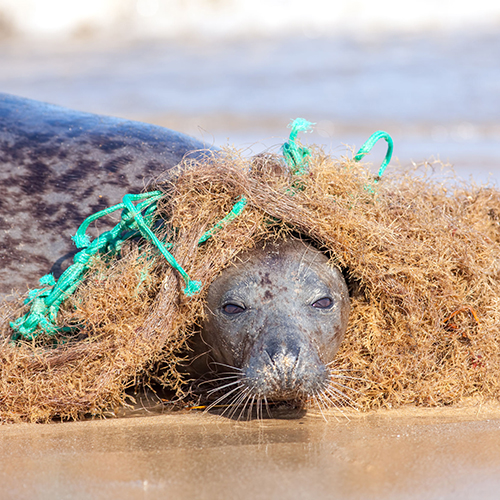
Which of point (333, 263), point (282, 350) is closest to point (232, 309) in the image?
point (282, 350)

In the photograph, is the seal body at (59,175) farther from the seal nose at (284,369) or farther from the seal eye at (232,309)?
the seal nose at (284,369)

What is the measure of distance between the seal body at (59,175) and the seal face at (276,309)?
88 centimetres

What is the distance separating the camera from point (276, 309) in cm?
252

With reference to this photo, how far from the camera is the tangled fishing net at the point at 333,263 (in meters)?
2.48

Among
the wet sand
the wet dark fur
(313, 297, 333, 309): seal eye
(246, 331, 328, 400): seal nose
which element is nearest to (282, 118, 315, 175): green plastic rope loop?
the wet dark fur

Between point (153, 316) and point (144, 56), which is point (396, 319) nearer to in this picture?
point (153, 316)

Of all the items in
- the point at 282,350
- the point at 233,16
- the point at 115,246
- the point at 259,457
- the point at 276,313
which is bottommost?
the point at 259,457

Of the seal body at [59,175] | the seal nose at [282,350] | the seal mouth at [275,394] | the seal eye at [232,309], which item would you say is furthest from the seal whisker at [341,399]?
→ the seal body at [59,175]

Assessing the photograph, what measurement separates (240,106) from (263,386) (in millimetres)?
9109

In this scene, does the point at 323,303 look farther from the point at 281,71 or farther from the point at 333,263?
the point at 281,71

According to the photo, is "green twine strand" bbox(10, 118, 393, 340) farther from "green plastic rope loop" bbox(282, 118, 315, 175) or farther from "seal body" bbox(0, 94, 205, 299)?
"seal body" bbox(0, 94, 205, 299)

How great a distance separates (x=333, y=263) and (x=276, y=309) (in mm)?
305

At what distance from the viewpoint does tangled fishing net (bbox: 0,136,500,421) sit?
248 cm

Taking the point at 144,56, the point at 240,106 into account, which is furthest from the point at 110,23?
the point at 240,106
